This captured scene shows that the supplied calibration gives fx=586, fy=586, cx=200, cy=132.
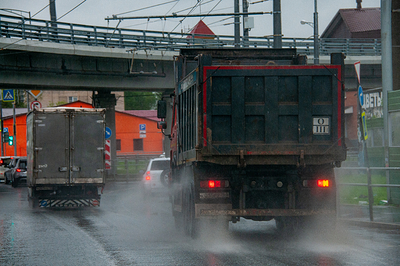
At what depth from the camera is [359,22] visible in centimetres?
6594

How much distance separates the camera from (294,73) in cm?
958

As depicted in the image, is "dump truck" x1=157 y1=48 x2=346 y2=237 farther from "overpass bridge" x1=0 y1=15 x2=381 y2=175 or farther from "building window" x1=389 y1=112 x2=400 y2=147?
"overpass bridge" x1=0 y1=15 x2=381 y2=175

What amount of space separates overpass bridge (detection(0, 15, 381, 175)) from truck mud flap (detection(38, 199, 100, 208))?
43.1ft

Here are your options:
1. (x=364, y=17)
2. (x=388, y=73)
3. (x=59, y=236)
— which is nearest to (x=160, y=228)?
(x=59, y=236)

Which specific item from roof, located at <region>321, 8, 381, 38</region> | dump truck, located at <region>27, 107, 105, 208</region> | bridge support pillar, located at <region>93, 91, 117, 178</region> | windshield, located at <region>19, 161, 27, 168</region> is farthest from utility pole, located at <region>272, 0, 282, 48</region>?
roof, located at <region>321, 8, 381, 38</region>

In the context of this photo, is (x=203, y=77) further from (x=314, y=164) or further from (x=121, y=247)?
(x=121, y=247)

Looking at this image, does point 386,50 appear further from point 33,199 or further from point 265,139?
point 33,199

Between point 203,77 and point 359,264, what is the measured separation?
12.2 ft

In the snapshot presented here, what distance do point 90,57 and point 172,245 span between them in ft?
87.2

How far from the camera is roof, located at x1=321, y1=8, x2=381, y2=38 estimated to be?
64562 millimetres

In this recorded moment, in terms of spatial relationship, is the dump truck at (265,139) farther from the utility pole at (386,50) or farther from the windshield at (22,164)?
the windshield at (22,164)

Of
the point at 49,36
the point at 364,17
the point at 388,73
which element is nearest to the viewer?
the point at 388,73

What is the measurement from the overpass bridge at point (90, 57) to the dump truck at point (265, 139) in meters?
20.5

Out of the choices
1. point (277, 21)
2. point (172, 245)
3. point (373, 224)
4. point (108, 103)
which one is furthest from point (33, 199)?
point (108, 103)
